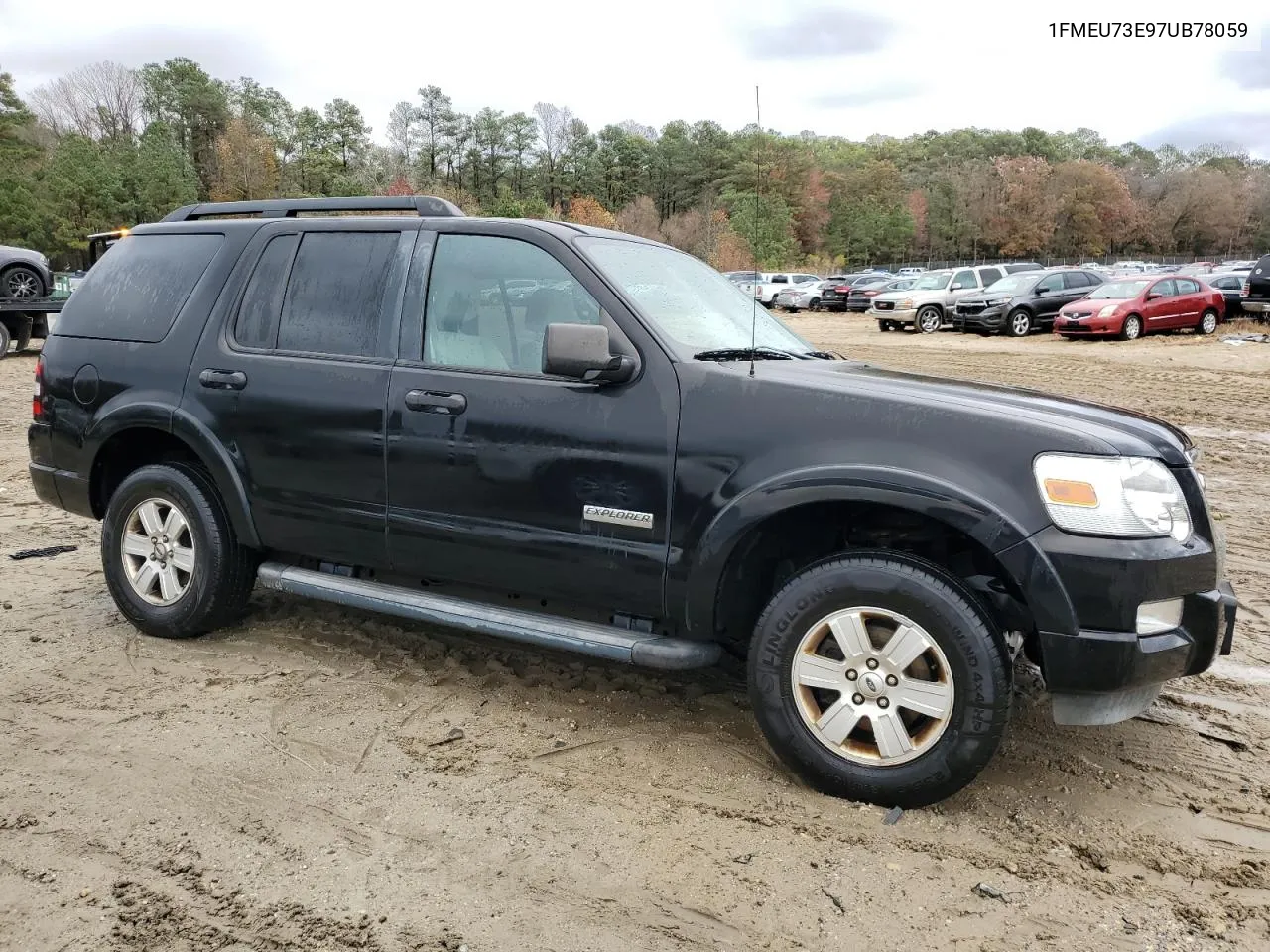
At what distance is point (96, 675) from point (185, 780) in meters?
1.22

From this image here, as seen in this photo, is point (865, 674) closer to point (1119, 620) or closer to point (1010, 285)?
point (1119, 620)

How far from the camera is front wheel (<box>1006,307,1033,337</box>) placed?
24016 mm

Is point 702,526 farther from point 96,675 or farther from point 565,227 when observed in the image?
point 96,675

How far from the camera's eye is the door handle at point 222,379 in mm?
4238

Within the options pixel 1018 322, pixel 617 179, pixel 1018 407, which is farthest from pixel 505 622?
pixel 617 179

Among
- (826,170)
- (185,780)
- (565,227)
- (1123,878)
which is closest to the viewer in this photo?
(1123,878)

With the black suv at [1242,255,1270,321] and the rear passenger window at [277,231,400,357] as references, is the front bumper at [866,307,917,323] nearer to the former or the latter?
the black suv at [1242,255,1270,321]

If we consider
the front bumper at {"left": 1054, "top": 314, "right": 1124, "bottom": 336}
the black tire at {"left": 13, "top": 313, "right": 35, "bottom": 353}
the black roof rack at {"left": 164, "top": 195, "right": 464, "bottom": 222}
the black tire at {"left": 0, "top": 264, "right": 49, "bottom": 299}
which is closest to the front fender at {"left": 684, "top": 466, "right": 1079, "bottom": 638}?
the black roof rack at {"left": 164, "top": 195, "right": 464, "bottom": 222}

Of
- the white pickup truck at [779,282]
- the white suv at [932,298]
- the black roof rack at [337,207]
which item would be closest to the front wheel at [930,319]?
the white suv at [932,298]

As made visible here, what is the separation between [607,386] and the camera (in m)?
3.50

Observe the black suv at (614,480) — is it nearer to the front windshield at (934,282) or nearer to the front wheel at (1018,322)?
the front wheel at (1018,322)

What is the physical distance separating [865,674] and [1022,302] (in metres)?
23.1

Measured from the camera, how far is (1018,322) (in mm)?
24078

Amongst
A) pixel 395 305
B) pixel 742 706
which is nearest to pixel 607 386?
pixel 395 305
